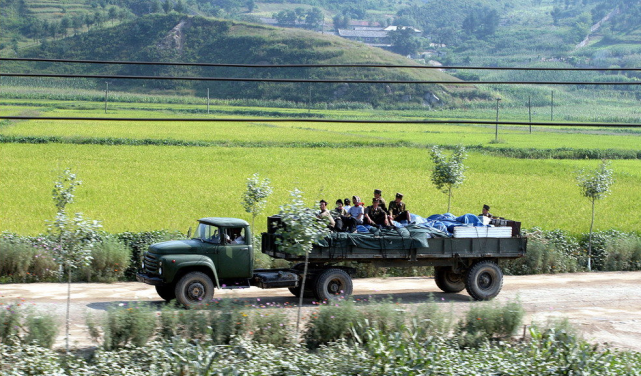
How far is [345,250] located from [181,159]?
29.8 m

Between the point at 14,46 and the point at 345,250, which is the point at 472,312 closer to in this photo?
the point at 345,250

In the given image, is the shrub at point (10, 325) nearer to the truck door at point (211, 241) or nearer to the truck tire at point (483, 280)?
the truck door at point (211, 241)

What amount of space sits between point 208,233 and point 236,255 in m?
0.91

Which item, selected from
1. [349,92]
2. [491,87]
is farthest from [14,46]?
[491,87]

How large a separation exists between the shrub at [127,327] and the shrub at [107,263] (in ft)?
25.1

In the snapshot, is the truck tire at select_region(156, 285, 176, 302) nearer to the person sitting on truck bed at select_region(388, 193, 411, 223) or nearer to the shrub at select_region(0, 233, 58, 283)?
the shrub at select_region(0, 233, 58, 283)

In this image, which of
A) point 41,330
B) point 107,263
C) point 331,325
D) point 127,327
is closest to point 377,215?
point 331,325

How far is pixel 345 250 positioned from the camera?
17922 millimetres

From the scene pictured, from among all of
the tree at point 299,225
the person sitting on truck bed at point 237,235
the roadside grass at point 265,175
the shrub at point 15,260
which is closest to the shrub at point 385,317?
the tree at point 299,225

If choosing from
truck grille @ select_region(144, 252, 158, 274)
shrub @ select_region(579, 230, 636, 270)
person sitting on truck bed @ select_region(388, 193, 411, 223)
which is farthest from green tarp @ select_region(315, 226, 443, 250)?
shrub @ select_region(579, 230, 636, 270)

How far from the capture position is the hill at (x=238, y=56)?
114125 millimetres

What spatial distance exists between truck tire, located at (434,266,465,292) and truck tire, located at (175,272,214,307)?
6691mm

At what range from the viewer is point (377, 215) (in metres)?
19.1

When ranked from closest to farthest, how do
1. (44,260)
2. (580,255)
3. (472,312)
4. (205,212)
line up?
1. (472,312)
2. (44,260)
3. (580,255)
4. (205,212)
